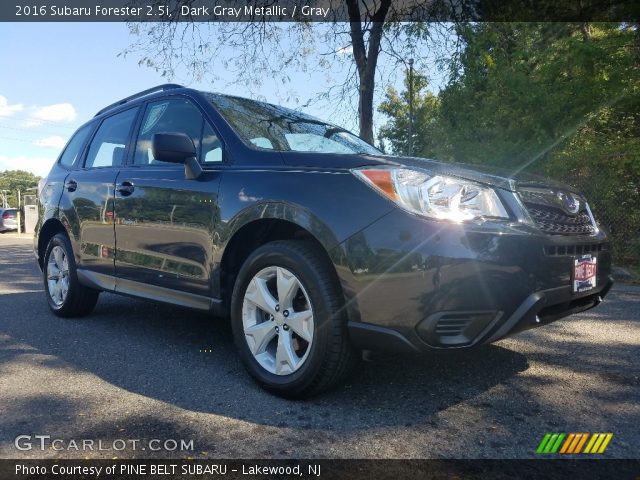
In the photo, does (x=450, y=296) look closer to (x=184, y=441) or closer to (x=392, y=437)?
(x=392, y=437)

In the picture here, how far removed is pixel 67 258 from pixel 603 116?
961 centimetres

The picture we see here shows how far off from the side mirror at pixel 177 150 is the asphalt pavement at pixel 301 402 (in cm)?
125

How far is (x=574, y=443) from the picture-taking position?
2217mm

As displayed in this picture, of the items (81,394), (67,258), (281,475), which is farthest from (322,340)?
(67,258)

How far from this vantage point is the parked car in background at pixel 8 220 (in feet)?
87.1

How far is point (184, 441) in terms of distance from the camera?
7.32 feet

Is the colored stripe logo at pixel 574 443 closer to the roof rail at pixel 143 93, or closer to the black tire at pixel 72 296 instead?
the roof rail at pixel 143 93

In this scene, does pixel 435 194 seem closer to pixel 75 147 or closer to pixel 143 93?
pixel 143 93

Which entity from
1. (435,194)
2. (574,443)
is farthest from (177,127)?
(574,443)

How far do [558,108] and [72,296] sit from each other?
9.41 meters

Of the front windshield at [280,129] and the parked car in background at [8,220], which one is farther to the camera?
the parked car in background at [8,220]

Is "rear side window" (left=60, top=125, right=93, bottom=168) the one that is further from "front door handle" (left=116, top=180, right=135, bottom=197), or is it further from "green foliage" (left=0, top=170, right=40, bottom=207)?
"green foliage" (left=0, top=170, right=40, bottom=207)

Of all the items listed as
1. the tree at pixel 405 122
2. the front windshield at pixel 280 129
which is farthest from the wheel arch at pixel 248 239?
the tree at pixel 405 122

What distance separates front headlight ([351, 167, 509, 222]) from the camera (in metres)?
2.40
